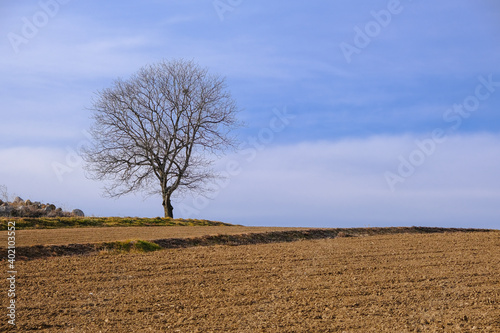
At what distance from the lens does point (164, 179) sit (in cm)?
3022

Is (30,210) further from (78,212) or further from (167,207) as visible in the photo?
(167,207)

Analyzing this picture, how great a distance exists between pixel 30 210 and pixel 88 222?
4.30 meters

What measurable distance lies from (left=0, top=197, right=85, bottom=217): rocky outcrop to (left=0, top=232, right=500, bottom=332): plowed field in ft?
39.5

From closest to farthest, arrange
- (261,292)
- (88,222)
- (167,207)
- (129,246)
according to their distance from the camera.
A: (261,292) < (129,246) < (88,222) < (167,207)

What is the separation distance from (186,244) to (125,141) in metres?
15.8

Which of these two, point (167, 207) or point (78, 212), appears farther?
point (167, 207)

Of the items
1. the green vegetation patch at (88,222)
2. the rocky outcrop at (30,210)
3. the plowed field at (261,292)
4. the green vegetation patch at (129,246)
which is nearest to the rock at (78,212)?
the rocky outcrop at (30,210)

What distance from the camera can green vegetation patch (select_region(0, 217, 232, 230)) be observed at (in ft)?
63.4

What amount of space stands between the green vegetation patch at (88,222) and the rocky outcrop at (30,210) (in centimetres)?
318

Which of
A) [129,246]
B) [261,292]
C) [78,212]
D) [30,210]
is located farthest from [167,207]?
[261,292]

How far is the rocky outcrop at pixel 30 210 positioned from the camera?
2309 cm

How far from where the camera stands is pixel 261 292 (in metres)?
9.17

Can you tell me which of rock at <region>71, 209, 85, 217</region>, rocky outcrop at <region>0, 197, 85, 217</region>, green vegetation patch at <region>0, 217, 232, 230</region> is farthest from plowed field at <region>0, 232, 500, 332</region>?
rock at <region>71, 209, 85, 217</region>

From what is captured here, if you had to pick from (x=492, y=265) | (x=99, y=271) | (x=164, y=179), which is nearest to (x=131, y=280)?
(x=99, y=271)
